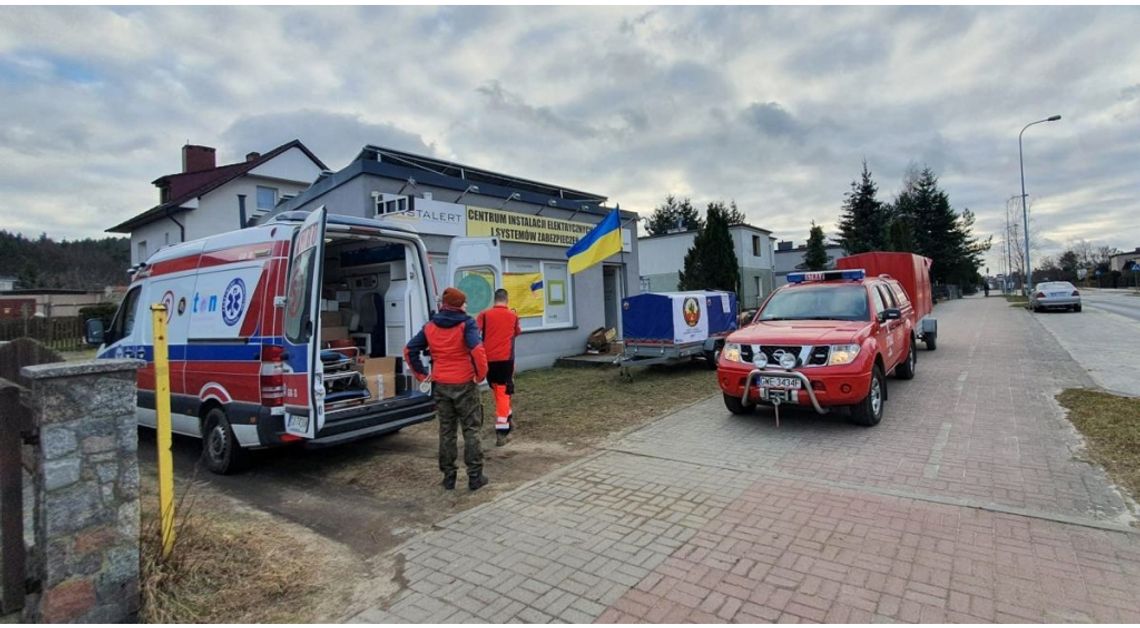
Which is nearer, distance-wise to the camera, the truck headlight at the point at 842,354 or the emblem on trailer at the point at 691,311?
the truck headlight at the point at 842,354

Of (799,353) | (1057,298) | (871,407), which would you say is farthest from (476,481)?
(1057,298)

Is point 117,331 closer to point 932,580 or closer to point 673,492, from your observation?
point 673,492

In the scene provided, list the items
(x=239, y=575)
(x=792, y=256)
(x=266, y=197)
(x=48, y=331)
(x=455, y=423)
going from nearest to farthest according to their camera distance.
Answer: (x=239, y=575) < (x=455, y=423) < (x=48, y=331) < (x=266, y=197) < (x=792, y=256)

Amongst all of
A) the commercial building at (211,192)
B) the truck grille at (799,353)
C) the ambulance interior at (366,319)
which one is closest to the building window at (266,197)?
the commercial building at (211,192)

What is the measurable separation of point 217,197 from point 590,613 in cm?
2901

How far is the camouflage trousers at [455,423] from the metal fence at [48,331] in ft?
83.7

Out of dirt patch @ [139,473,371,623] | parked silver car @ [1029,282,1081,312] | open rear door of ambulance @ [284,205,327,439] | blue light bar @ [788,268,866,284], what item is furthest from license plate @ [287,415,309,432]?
parked silver car @ [1029,282,1081,312]

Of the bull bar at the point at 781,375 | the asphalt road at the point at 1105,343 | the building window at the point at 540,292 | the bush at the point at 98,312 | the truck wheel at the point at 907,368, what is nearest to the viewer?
the bull bar at the point at 781,375

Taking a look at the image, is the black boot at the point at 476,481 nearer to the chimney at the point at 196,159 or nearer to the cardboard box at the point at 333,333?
the cardboard box at the point at 333,333

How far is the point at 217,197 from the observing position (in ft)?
85.6

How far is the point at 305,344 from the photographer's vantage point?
521 cm

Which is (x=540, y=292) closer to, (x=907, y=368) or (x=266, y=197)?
(x=907, y=368)

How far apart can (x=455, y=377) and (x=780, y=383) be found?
3755 millimetres

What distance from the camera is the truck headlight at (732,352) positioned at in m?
7.12
